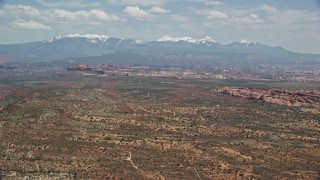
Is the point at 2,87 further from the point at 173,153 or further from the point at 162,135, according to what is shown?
the point at 173,153

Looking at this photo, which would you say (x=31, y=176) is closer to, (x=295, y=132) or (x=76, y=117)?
(x=76, y=117)

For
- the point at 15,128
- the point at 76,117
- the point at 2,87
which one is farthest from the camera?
the point at 2,87

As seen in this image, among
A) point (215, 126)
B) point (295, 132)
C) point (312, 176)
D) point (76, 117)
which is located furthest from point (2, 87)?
point (312, 176)

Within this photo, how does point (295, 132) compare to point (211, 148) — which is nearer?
point (211, 148)

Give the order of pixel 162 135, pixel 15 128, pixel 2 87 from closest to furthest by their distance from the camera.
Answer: pixel 15 128
pixel 162 135
pixel 2 87

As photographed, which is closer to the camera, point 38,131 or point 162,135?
point 38,131

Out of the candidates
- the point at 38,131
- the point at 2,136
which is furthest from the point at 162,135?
the point at 2,136
